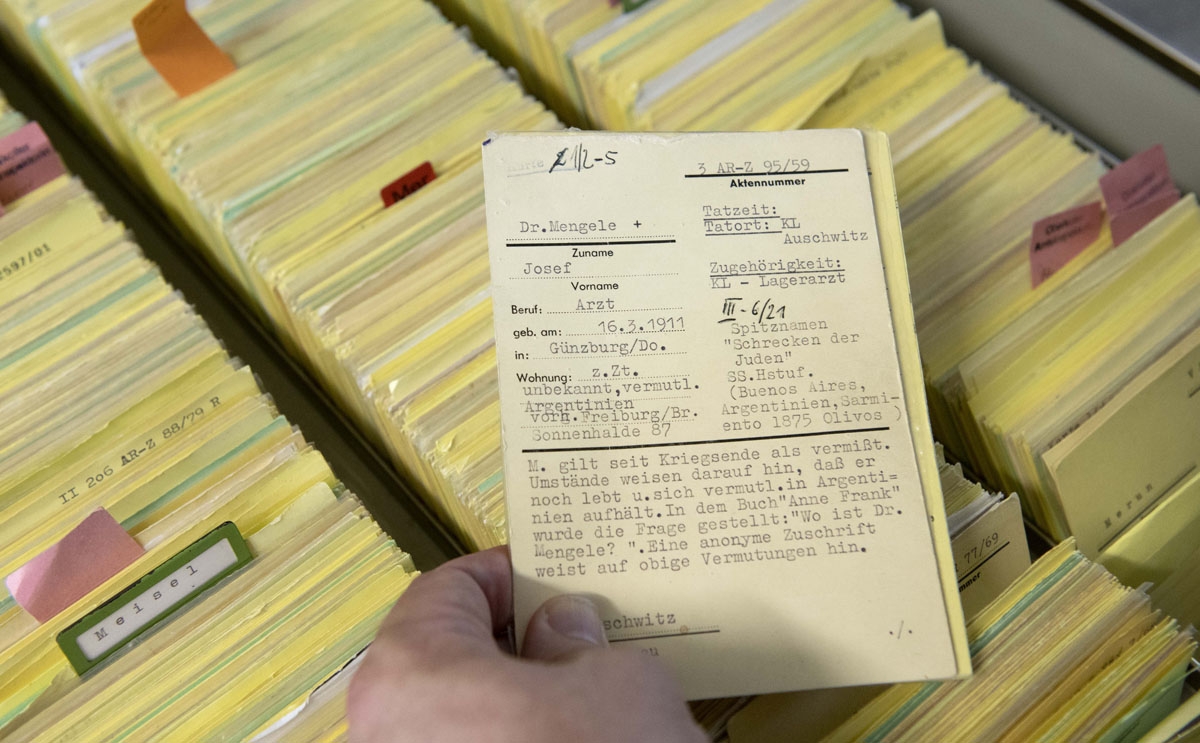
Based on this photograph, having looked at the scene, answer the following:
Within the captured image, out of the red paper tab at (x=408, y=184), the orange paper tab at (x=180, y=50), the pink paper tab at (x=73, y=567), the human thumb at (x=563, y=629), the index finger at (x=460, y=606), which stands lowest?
the human thumb at (x=563, y=629)

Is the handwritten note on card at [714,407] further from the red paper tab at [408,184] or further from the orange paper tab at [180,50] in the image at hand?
the orange paper tab at [180,50]

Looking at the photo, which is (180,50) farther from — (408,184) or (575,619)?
(575,619)

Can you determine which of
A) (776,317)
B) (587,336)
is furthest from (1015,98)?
(587,336)

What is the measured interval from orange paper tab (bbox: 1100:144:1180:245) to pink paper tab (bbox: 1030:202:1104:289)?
3cm

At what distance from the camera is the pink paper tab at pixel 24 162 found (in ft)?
4.49

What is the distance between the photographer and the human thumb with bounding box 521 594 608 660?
2.81 feet

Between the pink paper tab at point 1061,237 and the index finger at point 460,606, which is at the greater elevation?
the index finger at point 460,606

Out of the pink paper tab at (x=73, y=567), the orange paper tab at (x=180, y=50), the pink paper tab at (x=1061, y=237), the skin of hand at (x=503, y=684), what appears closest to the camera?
the skin of hand at (x=503, y=684)

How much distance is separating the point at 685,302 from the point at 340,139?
683mm

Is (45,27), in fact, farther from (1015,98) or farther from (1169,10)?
(1169,10)

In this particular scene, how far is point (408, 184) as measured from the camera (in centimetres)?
137

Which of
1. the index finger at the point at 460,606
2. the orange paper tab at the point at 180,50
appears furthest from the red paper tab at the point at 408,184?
the index finger at the point at 460,606

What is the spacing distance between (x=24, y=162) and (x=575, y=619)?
41.5 inches

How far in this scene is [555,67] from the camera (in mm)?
1592
